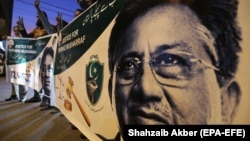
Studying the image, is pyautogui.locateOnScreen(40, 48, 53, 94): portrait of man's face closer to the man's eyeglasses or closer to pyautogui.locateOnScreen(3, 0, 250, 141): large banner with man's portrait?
pyautogui.locateOnScreen(3, 0, 250, 141): large banner with man's portrait

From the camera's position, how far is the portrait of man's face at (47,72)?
467 centimetres

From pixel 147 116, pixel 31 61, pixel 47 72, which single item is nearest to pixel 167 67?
pixel 147 116

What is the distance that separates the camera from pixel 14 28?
798 centimetres

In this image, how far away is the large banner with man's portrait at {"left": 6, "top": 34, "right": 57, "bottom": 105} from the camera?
15.7 feet

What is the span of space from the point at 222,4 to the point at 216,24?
3.8 inches

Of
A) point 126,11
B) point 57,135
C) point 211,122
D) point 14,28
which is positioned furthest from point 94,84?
point 14,28

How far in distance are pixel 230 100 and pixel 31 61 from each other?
201 inches

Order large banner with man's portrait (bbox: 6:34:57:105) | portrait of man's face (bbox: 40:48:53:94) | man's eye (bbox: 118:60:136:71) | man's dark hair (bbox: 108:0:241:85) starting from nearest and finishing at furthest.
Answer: man's dark hair (bbox: 108:0:241:85) < man's eye (bbox: 118:60:136:71) < portrait of man's face (bbox: 40:48:53:94) < large banner with man's portrait (bbox: 6:34:57:105)

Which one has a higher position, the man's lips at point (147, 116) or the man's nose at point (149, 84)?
the man's nose at point (149, 84)

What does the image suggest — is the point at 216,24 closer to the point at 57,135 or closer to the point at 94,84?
the point at 94,84

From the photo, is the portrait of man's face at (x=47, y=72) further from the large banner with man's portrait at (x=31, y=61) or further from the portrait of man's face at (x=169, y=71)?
→ the portrait of man's face at (x=169, y=71)

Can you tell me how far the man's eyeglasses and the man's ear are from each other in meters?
0.10

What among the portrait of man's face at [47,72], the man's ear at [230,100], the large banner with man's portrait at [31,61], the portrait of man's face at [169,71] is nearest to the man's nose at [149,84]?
the portrait of man's face at [169,71]

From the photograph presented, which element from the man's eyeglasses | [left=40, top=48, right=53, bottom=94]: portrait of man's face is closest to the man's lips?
the man's eyeglasses
